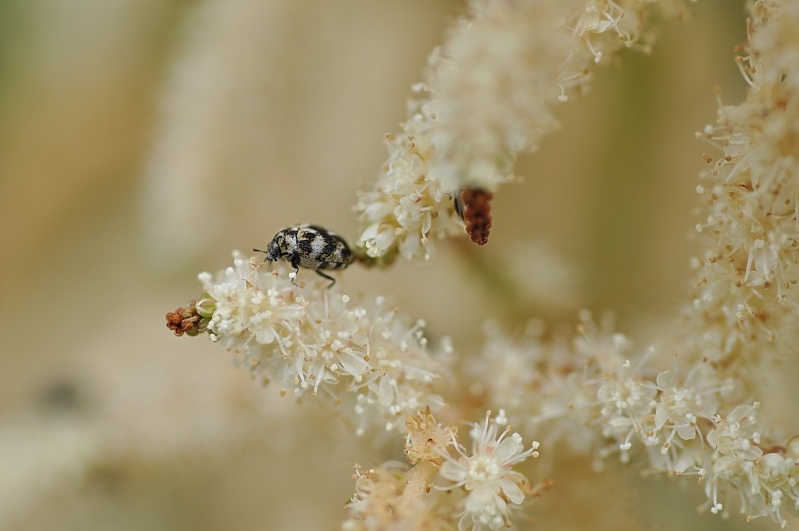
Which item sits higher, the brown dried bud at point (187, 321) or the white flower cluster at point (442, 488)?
the brown dried bud at point (187, 321)

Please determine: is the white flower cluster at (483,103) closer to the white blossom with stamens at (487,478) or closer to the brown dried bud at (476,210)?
the brown dried bud at (476,210)

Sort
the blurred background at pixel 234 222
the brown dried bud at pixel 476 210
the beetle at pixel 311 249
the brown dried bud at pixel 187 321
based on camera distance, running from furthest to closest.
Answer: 1. the blurred background at pixel 234 222
2. the beetle at pixel 311 249
3. the brown dried bud at pixel 187 321
4. the brown dried bud at pixel 476 210

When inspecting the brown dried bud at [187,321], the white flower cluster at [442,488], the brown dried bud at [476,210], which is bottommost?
the white flower cluster at [442,488]

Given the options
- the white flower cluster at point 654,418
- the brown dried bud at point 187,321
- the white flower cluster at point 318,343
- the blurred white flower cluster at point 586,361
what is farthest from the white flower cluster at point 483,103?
the white flower cluster at point 654,418

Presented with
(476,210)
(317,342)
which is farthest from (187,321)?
(476,210)

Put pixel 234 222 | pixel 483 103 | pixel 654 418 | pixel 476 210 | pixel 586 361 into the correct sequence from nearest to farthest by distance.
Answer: pixel 483 103
pixel 476 210
pixel 654 418
pixel 586 361
pixel 234 222

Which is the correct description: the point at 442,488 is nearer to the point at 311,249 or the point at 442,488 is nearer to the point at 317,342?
the point at 317,342

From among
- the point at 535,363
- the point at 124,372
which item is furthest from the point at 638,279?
the point at 124,372
